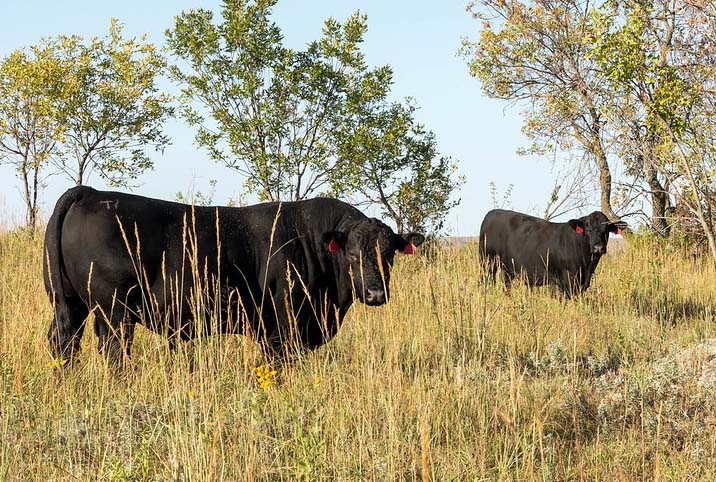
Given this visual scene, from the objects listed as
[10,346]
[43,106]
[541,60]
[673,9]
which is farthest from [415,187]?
[10,346]

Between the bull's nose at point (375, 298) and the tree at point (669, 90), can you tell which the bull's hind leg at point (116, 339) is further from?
the tree at point (669, 90)

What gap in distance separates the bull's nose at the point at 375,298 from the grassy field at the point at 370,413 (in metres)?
0.65

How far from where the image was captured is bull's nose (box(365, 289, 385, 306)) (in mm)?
7207

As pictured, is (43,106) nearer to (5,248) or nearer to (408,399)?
(5,248)

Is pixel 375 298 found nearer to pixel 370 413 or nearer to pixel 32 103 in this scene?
pixel 370 413

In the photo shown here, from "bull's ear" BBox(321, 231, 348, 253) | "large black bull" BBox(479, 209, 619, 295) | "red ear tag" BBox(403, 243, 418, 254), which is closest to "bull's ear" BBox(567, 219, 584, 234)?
"large black bull" BBox(479, 209, 619, 295)

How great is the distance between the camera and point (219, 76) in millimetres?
18531

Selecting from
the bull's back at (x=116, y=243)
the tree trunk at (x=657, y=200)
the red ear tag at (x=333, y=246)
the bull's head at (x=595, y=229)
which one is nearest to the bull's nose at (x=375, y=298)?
the red ear tag at (x=333, y=246)

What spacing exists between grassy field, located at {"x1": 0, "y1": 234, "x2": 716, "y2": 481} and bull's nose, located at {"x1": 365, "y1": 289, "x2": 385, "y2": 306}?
65cm

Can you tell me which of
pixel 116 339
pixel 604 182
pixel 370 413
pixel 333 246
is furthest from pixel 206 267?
pixel 604 182

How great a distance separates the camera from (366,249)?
24.8 feet

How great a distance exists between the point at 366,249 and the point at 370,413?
2.68 metres

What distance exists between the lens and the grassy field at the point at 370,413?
15.2ft

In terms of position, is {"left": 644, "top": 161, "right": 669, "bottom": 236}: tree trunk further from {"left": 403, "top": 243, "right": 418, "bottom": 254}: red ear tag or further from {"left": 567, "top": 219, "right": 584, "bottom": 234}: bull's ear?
{"left": 403, "top": 243, "right": 418, "bottom": 254}: red ear tag
